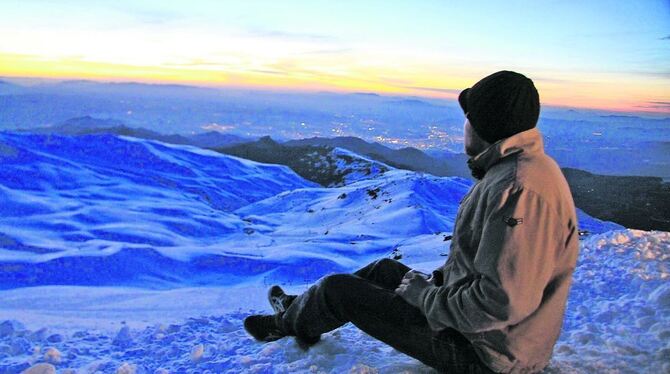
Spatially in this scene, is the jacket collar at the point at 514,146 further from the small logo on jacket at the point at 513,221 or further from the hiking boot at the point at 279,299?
the hiking boot at the point at 279,299

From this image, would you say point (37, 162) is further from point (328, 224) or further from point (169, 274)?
point (169, 274)

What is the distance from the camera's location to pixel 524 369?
2906 mm

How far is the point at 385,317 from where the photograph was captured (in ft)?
10.7

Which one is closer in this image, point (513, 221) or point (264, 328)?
point (513, 221)

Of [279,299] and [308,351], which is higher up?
[279,299]

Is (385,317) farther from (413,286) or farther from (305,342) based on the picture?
(305,342)

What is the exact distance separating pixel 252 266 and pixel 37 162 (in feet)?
44.6

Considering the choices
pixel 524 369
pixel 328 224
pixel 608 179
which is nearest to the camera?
pixel 524 369

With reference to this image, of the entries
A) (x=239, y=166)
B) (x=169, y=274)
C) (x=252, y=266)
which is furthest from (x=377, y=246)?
(x=239, y=166)

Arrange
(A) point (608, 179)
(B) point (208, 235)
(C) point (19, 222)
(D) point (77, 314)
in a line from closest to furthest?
(D) point (77, 314) → (C) point (19, 222) → (B) point (208, 235) → (A) point (608, 179)

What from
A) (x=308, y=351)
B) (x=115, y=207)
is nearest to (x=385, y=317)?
(x=308, y=351)

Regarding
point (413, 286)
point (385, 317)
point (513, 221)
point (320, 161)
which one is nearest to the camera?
point (513, 221)

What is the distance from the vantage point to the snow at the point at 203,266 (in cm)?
418

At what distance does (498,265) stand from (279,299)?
85.3 inches
